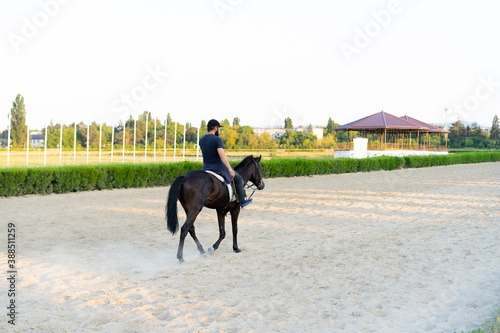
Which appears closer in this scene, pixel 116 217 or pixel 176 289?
pixel 176 289

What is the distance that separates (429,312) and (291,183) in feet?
48.4

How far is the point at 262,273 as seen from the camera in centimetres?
547

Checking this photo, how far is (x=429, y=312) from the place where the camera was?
164 inches

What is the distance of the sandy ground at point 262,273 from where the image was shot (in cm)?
396

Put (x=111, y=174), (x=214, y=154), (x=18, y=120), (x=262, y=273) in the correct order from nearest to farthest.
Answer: (x=262, y=273), (x=214, y=154), (x=111, y=174), (x=18, y=120)

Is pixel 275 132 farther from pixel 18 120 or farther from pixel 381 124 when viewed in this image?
pixel 381 124

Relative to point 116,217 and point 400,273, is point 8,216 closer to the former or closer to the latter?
point 116,217

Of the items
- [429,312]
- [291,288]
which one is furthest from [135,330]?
[429,312]

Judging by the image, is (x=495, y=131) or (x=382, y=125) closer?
(x=382, y=125)

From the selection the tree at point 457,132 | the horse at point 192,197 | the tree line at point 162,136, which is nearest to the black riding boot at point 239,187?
the horse at point 192,197

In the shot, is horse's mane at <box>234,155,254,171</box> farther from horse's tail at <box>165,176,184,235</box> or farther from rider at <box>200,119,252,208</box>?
horse's tail at <box>165,176,184,235</box>

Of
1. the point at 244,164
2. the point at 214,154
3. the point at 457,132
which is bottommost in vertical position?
the point at 244,164

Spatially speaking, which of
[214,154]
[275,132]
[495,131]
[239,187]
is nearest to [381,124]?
[239,187]

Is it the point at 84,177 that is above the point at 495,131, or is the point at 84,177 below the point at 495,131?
below
